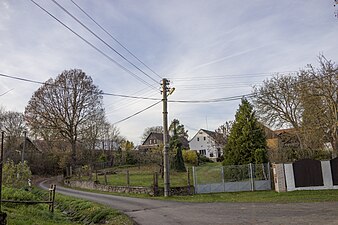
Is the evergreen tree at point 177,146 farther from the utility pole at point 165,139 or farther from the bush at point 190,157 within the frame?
the utility pole at point 165,139

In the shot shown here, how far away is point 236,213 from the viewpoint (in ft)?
44.7

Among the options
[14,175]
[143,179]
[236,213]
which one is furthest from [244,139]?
[14,175]

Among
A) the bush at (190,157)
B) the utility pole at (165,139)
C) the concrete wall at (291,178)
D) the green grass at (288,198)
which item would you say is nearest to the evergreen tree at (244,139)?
the concrete wall at (291,178)

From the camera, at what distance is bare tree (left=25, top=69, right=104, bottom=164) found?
4047 centimetres

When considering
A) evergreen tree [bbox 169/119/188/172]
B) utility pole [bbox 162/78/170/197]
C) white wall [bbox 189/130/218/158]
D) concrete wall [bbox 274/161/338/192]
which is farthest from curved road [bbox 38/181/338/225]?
white wall [bbox 189/130/218/158]

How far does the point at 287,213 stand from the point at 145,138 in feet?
209

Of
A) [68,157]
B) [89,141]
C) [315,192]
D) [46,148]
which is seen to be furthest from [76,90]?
[315,192]

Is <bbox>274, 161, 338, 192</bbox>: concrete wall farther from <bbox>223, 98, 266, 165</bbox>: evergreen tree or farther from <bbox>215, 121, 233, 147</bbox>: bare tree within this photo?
<bbox>215, 121, 233, 147</bbox>: bare tree

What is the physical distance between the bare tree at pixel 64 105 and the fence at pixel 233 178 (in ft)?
71.6

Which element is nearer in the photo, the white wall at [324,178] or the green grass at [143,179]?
the white wall at [324,178]

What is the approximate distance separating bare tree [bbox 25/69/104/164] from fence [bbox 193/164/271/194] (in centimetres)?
2181

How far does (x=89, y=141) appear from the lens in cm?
4675

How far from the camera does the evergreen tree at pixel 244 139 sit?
85.8 feet

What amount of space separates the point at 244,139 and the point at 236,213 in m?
13.6
